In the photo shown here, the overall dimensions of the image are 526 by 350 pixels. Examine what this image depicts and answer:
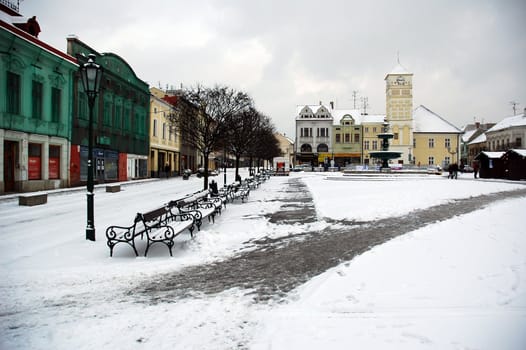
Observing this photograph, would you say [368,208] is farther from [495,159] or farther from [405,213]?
[495,159]

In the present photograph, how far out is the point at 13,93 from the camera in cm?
1889

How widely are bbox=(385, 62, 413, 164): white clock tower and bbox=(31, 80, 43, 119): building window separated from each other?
192ft

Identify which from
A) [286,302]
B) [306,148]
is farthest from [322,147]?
[286,302]

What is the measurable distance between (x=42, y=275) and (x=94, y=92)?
4.87 m

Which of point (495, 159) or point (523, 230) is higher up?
point (495, 159)

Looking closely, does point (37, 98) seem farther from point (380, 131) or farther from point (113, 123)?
point (380, 131)

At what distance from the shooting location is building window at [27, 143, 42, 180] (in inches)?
795

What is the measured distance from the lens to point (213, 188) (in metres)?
15.4

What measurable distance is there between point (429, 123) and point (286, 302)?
73.2 meters

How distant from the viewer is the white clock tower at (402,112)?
66.2m

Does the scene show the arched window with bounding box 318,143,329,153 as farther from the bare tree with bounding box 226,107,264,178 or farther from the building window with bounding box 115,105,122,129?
the building window with bounding box 115,105,122,129

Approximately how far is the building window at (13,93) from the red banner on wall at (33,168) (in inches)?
112

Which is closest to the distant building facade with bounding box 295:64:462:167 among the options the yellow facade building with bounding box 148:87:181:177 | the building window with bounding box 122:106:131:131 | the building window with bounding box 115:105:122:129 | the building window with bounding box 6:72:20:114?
the yellow facade building with bounding box 148:87:181:177

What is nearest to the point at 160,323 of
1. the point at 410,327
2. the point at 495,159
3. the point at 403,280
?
the point at 410,327
